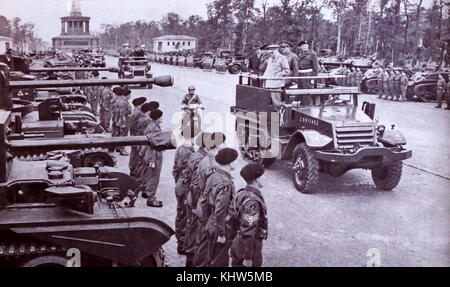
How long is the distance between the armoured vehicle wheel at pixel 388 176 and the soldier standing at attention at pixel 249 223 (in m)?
5.31

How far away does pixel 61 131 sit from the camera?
8.84m

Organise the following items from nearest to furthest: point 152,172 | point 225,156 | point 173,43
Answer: point 225,156 → point 152,172 → point 173,43

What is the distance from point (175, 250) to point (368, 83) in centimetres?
2312

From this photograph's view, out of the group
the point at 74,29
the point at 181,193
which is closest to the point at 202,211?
the point at 181,193

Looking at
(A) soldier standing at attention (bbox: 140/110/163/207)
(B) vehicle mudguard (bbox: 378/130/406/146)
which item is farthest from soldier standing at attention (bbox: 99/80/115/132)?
(B) vehicle mudguard (bbox: 378/130/406/146)

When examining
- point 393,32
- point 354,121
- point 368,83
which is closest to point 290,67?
point 354,121

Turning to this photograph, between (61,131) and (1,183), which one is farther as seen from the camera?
(61,131)

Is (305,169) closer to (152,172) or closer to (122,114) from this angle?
(152,172)

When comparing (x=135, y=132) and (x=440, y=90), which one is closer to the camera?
(x=135, y=132)

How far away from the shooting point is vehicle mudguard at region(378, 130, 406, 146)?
1035 centimetres

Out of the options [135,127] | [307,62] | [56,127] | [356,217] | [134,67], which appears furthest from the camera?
[134,67]

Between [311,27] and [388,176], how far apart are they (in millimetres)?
39959

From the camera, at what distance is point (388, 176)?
10.4 m
